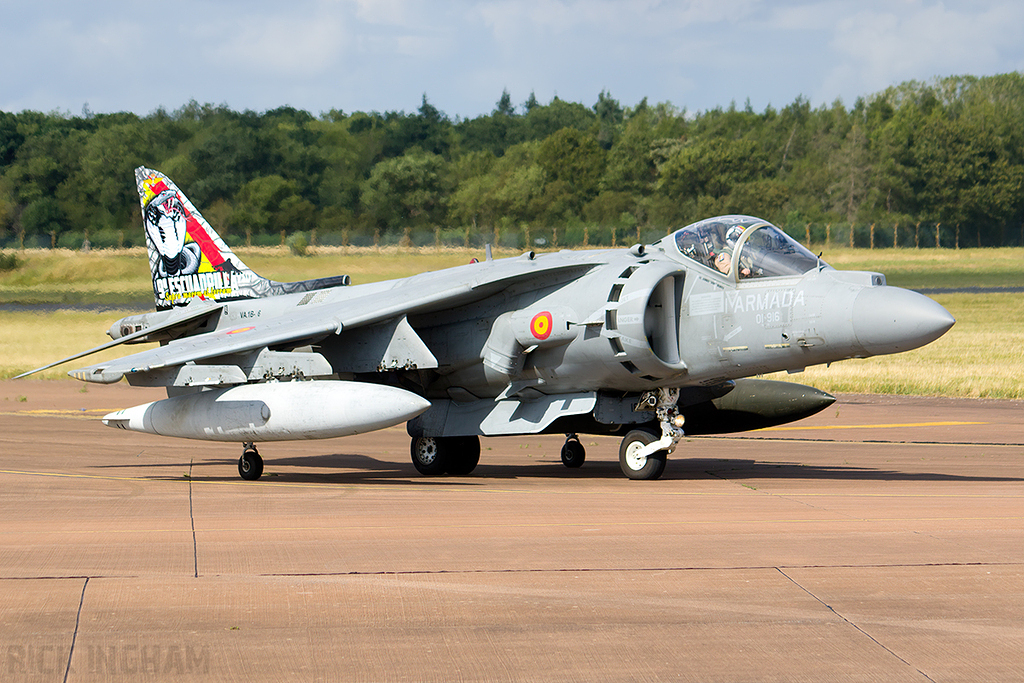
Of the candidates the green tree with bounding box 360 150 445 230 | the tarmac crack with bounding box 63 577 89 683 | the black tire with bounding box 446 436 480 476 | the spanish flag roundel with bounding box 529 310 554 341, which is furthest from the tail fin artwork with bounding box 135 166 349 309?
the green tree with bounding box 360 150 445 230

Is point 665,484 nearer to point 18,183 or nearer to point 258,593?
point 258,593

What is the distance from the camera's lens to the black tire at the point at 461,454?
1453 cm

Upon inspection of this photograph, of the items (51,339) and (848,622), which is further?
(51,339)

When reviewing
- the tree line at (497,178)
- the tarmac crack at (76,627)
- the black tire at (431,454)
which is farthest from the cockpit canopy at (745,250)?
the tree line at (497,178)

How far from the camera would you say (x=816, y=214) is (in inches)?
2699

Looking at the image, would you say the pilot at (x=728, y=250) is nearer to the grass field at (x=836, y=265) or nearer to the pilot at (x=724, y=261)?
the pilot at (x=724, y=261)

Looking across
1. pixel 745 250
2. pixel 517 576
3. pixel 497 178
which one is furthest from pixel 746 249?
pixel 497 178

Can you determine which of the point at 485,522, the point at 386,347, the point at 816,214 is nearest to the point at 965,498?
the point at 485,522

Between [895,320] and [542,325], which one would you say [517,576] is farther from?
[542,325]

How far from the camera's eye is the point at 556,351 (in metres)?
13.1

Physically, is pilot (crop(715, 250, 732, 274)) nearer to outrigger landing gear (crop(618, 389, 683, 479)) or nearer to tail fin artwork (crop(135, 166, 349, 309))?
outrigger landing gear (crop(618, 389, 683, 479))

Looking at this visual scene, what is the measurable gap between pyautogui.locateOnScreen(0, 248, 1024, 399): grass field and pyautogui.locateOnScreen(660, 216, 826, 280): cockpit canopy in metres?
13.2

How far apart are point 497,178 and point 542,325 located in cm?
4910

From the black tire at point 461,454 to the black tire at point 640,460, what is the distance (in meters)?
2.37
